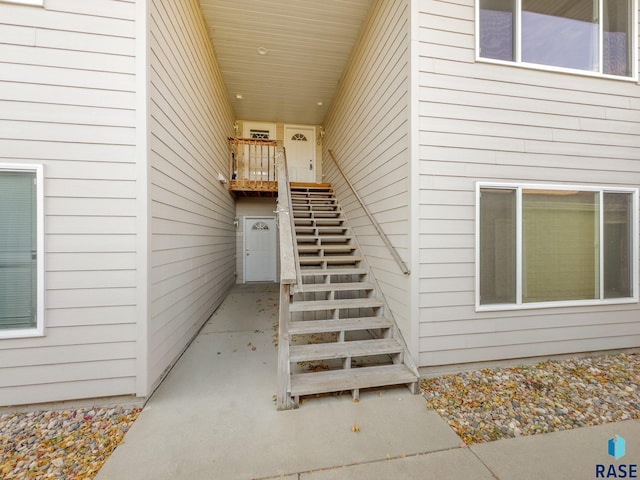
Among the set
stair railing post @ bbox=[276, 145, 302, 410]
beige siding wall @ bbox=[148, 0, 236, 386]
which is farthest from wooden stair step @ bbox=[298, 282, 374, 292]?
beige siding wall @ bbox=[148, 0, 236, 386]

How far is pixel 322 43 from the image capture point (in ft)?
15.0

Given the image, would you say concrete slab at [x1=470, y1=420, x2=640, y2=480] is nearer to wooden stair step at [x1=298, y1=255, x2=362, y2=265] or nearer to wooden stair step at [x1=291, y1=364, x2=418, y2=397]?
wooden stair step at [x1=291, y1=364, x2=418, y2=397]

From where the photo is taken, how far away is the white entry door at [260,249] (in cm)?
755

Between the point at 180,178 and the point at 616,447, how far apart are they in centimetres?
463

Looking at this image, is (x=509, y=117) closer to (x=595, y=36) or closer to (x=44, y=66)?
(x=595, y=36)

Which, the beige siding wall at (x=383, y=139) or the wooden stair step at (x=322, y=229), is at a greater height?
the beige siding wall at (x=383, y=139)

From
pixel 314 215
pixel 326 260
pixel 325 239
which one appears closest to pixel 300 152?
pixel 314 215

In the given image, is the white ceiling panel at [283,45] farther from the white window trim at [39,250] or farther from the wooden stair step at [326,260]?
the wooden stair step at [326,260]

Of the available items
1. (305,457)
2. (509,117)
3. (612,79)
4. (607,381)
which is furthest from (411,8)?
(607,381)

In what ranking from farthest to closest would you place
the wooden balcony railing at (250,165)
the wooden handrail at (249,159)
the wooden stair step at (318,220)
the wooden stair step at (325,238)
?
the wooden handrail at (249,159) → the wooden balcony railing at (250,165) → the wooden stair step at (318,220) → the wooden stair step at (325,238)

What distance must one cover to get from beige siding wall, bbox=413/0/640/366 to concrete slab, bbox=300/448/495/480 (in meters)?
0.99

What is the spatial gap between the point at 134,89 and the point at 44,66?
26.8 inches

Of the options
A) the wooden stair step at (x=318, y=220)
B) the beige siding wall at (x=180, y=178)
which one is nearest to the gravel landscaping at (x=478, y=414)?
the beige siding wall at (x=180, y=178)

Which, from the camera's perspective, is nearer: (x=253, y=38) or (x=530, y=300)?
(x=530, y=300)
